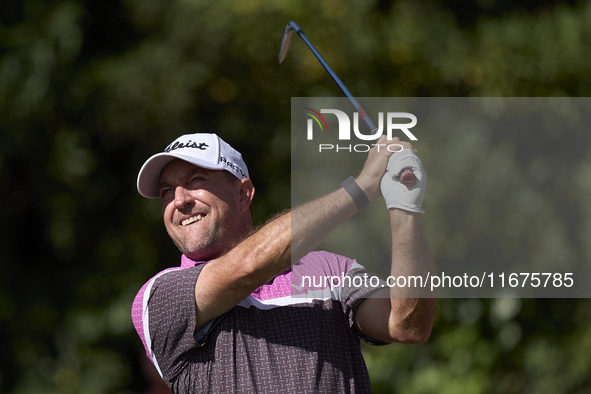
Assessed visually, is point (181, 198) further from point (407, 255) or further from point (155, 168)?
point (407, 255)

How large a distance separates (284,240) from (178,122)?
3240 millimetres

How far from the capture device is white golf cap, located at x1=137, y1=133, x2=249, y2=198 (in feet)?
6.36

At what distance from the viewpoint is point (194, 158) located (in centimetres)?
193

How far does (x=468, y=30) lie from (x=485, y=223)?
5.63 feet

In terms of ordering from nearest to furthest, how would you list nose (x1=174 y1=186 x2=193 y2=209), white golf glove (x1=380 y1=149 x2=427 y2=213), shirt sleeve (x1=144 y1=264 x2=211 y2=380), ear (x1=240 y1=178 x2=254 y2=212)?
white golf glove (x1=380 y1=149 x2=427 y2=213) → shirt sleeve (x1=144 y1=264 x2=211 y2=380) → nose (x1=174 y1=186 x2=193 y2=209) → ear (x1=240 y1=178 x2=254 y2=212)

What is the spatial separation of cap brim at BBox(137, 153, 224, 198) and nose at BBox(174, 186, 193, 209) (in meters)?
0.08

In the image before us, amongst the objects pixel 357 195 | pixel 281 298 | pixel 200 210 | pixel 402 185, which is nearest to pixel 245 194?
pixel 200 210

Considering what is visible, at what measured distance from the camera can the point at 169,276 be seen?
1834 mm

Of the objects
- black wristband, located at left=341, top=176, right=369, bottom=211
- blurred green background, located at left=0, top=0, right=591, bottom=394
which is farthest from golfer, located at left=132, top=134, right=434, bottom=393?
blurred green background, located at left=0, top=0, right=591, bottom=394

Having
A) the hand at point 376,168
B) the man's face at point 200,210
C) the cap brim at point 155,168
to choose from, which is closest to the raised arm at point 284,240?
the hand at point 376,168

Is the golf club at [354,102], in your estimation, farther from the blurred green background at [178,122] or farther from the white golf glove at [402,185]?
the blurred green background at [178,122]

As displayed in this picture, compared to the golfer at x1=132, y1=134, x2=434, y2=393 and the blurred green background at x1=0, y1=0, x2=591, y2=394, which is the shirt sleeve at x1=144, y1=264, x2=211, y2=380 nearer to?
the golfer at x1=132, y1=134, x2=434, y2=393

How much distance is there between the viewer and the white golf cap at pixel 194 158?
76.3 inches

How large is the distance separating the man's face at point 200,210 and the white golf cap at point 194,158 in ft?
0.10
